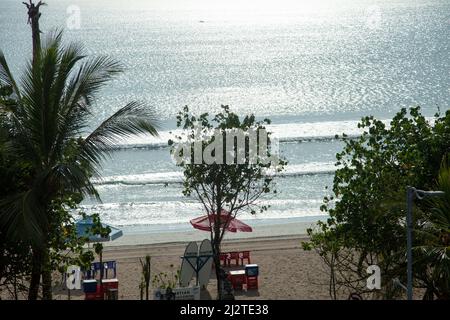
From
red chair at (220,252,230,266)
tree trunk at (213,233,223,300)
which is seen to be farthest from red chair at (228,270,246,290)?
red chair at (220,252,230,266)

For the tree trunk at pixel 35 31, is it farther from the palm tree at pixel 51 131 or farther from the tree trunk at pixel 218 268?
the tree trunk at pixel 218 268

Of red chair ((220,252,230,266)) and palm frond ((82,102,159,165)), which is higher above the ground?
palm frond ((82,102,159,165))

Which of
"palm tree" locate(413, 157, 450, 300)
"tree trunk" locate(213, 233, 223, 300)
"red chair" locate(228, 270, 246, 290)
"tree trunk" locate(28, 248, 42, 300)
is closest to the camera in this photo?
"palm tree" locate(413, 157, 450, 300)

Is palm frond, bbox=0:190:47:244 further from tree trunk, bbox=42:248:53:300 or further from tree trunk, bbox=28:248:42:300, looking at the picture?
tree trunk, bbox=42:248:53:300

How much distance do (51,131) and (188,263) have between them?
6.24 metres

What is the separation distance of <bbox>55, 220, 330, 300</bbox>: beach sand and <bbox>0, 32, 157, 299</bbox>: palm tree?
683 cm

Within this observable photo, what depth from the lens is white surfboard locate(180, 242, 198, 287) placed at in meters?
16.3

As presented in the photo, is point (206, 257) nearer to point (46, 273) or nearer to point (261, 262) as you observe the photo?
point (46, 273)

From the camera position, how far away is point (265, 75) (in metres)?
80.1

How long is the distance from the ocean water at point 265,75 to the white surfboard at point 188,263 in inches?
510

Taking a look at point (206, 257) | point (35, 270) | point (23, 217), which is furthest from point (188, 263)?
point (23, 217)

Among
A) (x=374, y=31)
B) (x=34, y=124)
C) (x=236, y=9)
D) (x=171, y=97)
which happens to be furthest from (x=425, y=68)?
(x=236, y=9)

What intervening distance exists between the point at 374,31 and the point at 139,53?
43.0 m

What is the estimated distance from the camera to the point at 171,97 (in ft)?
217
